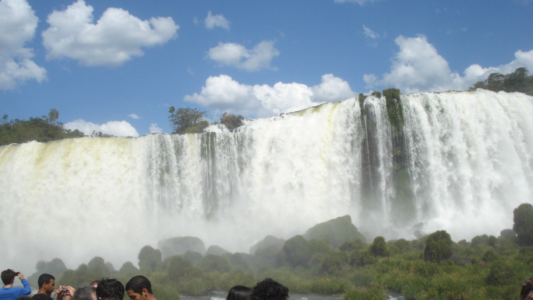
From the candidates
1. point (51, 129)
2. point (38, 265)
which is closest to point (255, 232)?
point (38, 265)

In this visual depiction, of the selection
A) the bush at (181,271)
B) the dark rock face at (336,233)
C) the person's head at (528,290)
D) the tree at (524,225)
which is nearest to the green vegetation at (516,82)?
the tree at (524,225)

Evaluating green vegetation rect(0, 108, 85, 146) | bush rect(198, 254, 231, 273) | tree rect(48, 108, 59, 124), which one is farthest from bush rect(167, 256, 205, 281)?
tree rect(48, 108, 59, 124)

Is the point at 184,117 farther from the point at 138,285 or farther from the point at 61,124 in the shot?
the point at 138,285

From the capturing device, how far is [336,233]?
57.2ft

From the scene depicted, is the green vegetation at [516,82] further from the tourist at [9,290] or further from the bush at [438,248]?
the tourist at [9,290]

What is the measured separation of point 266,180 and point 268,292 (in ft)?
65.0

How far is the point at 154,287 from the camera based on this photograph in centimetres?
1252

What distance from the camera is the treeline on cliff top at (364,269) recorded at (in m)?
10.8

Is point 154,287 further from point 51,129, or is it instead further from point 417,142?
point 51,129

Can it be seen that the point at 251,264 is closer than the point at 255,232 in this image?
Yes

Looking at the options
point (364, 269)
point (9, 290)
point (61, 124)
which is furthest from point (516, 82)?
point (61, 124)

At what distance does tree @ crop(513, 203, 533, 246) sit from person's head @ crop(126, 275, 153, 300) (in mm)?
14835

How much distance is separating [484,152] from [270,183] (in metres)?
11.7

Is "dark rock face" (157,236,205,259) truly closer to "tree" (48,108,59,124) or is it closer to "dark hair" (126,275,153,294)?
"dark hair" (126,275,153,294)
